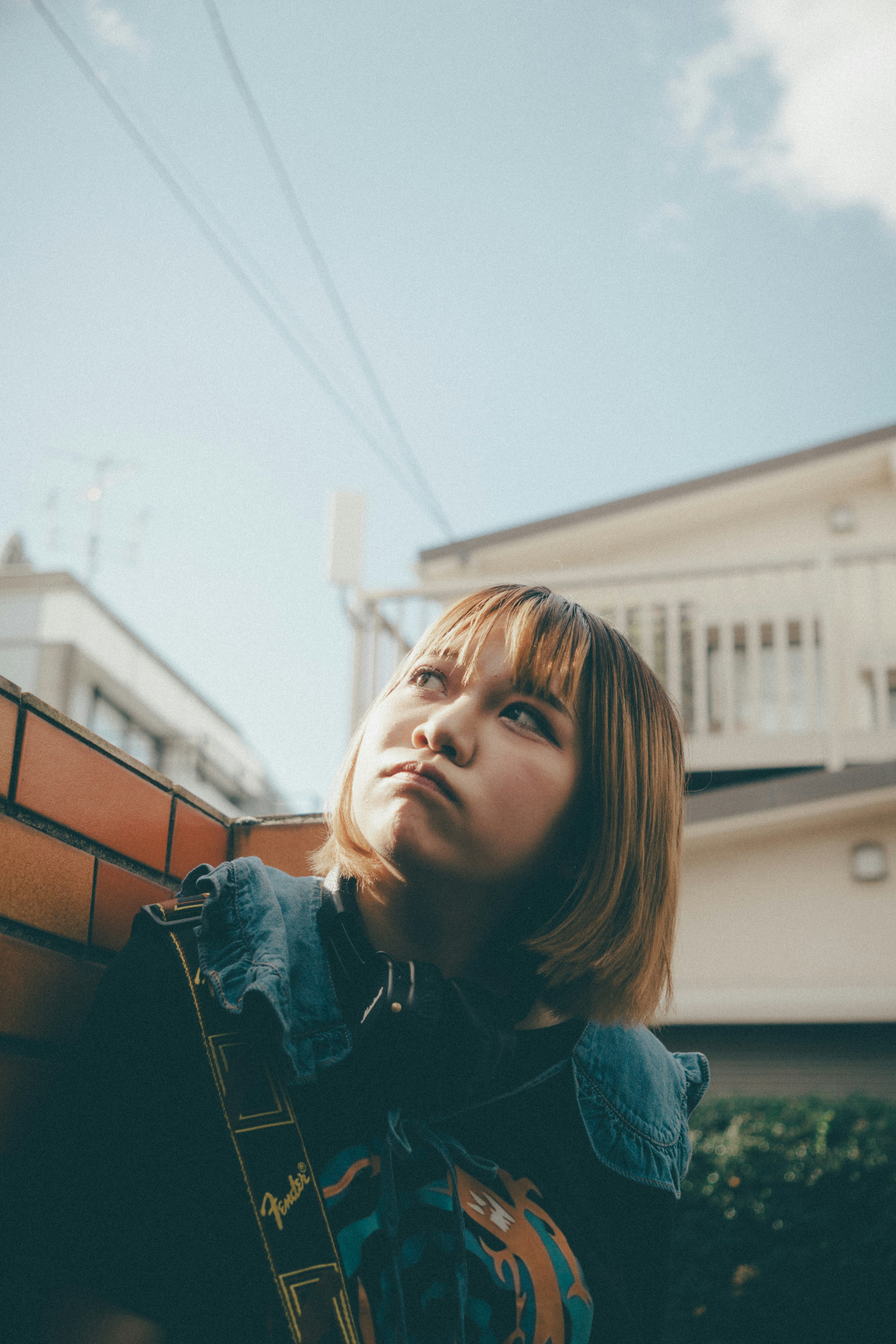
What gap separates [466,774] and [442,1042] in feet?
0.99

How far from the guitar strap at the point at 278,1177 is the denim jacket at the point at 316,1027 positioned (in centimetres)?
2

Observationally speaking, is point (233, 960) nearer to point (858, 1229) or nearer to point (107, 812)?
point (107, 812)

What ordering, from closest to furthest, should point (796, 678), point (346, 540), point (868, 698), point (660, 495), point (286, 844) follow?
point (286, 844), point (346, 540), point (868, 698), point (796, 678), point (660, 495)

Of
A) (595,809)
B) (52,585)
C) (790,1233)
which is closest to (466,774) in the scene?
(595,809)

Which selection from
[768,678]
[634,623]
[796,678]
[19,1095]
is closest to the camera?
[19,1095]

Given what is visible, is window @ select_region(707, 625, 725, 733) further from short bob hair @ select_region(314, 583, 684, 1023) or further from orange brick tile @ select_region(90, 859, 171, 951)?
orange brick tile @ select_region(90, 859, 171, 951)

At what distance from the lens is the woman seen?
3.18 feet

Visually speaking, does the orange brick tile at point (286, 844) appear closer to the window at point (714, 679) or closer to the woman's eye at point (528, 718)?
the woman's eye at point (528, 718)

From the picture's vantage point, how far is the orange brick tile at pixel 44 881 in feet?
3.28

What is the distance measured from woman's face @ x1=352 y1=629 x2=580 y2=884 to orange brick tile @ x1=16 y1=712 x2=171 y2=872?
270 millimetres

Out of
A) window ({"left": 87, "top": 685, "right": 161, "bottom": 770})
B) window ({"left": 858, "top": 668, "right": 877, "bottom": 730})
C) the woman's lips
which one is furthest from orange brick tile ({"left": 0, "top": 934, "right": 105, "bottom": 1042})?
window ({"left": 87, "top": 685, "right": 161, "bottom": 770})

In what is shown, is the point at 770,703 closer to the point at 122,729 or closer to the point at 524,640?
the point at 524,640

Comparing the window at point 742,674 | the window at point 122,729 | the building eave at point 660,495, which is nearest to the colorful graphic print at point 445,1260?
the window at point 742,674

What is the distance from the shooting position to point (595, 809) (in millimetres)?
1396
